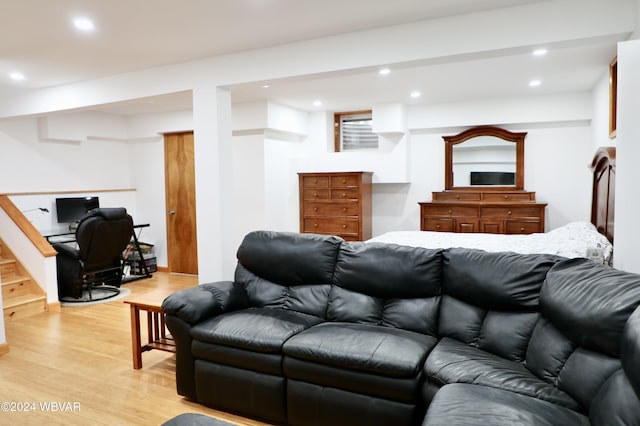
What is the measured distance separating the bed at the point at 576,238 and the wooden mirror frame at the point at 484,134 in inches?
49.1

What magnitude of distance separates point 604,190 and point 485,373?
2949 mm

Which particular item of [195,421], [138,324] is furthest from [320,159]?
[195,421]

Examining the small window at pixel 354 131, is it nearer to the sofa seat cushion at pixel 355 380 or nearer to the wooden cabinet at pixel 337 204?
the wooden cabinet at pixel 337 204

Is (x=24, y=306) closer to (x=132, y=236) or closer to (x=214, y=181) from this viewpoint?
(x=132, y=236)

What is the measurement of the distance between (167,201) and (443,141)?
4349 millimetres

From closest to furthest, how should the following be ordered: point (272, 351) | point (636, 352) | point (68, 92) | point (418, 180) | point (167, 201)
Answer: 1. point (636, 352)
2. point (272, 351)
3. point (68, 92)
4. point (418, 180)
5. point (167, 201)

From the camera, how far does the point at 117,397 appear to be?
2.88m

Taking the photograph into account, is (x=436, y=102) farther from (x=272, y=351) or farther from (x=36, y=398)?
(x=36, y=398)

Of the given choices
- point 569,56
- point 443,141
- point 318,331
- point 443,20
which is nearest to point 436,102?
point 443,141

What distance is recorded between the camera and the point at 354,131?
6.84 meters

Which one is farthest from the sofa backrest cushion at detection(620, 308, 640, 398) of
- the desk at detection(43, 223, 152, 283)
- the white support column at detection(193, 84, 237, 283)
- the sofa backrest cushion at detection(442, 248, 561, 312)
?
the desk at detection(43, 223, 152, 283)

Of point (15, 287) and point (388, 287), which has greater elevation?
A: point (388, 287)

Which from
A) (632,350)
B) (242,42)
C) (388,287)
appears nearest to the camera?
(632,350)

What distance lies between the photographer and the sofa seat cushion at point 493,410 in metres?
1.60
